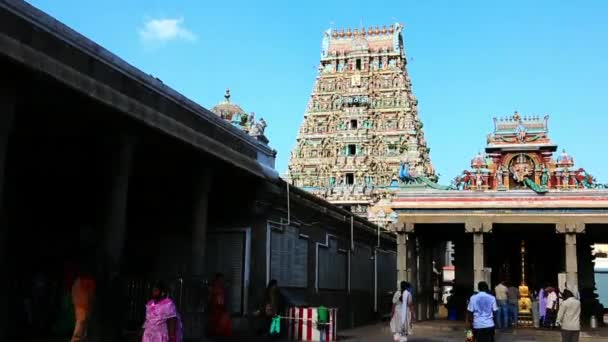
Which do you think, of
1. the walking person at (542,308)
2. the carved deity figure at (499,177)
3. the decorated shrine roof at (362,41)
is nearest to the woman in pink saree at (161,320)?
the walking person at (542,308)

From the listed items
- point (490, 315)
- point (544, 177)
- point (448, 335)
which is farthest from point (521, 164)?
point (490, 315)

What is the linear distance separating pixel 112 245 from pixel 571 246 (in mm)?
19601

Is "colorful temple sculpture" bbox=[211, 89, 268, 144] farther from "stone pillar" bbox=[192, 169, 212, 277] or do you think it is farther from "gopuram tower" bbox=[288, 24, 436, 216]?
"gopuram tower" bbox=[288, 24, 436, 216]

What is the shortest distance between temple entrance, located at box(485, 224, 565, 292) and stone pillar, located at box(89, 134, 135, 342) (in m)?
24.8

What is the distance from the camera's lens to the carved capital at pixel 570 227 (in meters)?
25.9

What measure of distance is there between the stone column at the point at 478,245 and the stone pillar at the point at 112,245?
17671 mm

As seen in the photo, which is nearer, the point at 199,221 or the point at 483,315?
the point at 483,315

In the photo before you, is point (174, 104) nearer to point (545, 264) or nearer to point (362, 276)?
point (362, 276)

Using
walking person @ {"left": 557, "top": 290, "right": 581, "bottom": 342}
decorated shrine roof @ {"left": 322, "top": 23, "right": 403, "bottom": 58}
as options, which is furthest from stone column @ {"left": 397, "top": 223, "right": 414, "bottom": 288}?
decorated shrine roof @ {"left": 322, "top": 23, "right": 403, "bottom": 58}

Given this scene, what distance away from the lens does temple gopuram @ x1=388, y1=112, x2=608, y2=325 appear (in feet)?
86.1

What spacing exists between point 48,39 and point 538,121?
24736mm

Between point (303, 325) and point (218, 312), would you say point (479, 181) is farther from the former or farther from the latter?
point (218, 312)

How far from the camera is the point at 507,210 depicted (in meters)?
26.9

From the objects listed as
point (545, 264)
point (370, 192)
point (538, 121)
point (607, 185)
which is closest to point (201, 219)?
point (607, 185)
